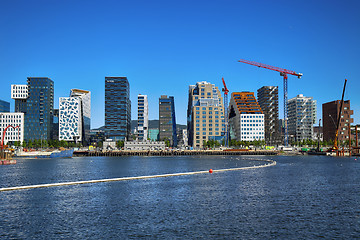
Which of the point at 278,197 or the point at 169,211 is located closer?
the point at 169,211

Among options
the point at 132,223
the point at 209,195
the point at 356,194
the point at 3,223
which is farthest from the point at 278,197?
the point at 3,223

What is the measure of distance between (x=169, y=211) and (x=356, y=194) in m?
36.7

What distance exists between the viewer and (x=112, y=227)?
39.2 meters

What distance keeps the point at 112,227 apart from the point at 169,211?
1049 centimetres

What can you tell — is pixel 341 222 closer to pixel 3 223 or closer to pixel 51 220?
pixel 51 220

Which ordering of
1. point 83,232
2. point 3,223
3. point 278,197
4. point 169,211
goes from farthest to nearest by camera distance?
point 278,197
point 169,211
point 3,223
point 83,232

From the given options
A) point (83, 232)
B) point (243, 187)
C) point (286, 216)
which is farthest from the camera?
point (243, 187)

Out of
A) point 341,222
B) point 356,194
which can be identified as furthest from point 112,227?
point 356,194

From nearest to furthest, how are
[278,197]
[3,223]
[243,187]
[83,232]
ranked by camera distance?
1. [83,232]
2. [3,223]
3. [278,197]
4. [243,187]

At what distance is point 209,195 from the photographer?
61.0 meters

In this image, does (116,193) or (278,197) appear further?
(116,193)

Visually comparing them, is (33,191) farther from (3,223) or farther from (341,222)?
(341,222)

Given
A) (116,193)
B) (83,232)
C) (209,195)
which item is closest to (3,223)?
(83,232)

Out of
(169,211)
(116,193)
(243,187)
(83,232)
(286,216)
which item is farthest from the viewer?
(243,187)
